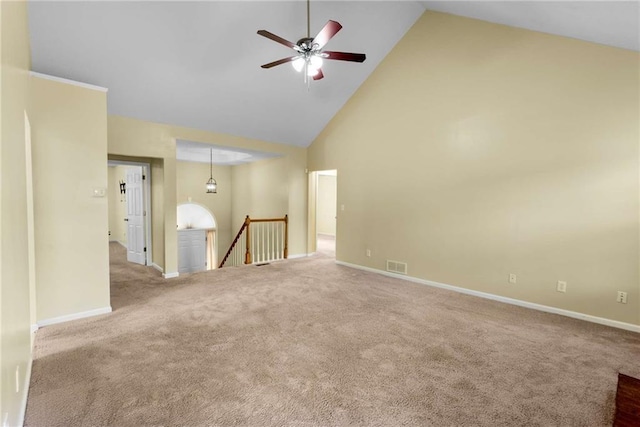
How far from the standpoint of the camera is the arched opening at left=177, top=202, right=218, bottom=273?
889 centimetres

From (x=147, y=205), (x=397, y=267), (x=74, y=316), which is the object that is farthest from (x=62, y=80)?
(x=397, y=267)

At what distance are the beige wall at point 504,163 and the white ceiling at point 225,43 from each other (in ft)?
1.06

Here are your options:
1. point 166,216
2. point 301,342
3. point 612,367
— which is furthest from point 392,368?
point 166,216

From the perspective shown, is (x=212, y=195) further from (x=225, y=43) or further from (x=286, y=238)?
(x=225, y=43)

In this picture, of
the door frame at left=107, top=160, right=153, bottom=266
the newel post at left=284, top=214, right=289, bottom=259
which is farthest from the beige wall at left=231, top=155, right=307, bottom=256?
the door frame at left=107, top=160, right=153, bottom=266

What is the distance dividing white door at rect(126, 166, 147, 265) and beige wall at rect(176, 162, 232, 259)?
2.79 metres

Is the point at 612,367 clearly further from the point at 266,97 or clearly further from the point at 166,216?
the point at 166,216

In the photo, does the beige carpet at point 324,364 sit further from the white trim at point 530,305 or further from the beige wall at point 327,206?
the beige wall at point 327,206

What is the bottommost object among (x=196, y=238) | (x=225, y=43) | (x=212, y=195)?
(x=196, y=238)

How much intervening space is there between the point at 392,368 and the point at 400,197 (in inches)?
129

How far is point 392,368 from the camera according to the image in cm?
242

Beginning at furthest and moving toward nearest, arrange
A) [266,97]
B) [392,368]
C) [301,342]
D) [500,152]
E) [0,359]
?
[266,97] < [500,152] < [301,342] < [392,368] < [0,359]

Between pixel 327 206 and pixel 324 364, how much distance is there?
28.7 feet

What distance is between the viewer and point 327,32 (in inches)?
104
